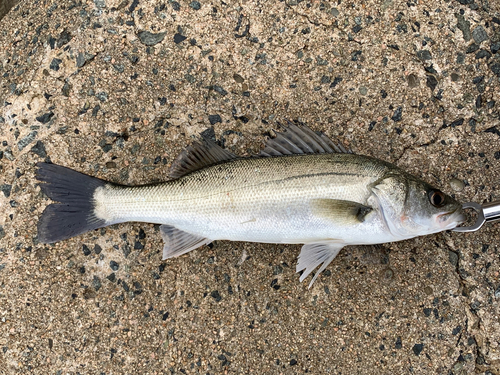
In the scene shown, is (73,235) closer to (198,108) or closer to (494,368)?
(198,108)

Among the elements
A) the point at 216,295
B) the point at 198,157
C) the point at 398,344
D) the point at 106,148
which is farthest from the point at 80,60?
the point at 398,344

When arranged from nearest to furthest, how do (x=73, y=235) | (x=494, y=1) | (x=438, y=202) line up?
(x=438, y=202) < (x=73, y=235) < (x=494, y=1)

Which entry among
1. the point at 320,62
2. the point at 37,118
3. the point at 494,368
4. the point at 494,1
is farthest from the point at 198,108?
the point at 494,368

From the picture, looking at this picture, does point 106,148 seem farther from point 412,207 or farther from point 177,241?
point 412,207

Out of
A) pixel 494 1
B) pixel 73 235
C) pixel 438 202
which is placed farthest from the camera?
pixel 494 1

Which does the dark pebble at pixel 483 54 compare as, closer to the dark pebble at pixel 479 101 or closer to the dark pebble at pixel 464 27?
the dark pebble at pixel 464 27

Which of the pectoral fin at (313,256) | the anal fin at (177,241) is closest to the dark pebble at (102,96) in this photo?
→ the anal fin at (177,241)

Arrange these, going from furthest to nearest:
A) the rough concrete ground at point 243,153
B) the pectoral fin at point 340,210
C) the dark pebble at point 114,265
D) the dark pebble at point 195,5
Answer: the dark pebble at point 195,5
the dark pebble at point 114,265
the rough concrete ground at point 243,153
the pectoral fin at point 340,210

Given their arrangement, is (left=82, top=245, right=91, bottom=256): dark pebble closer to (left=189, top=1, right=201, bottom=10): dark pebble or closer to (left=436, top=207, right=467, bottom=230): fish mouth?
(left=189, top=1, right=201, bottom=10): dark pebble
